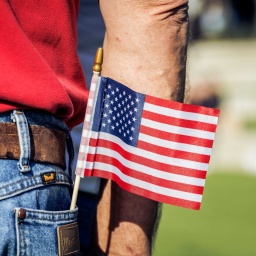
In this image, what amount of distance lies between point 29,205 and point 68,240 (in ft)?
0.54

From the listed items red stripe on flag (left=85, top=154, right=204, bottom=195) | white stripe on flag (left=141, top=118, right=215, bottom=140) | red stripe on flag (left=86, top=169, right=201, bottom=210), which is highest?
white stripe on flag (left=141, top=118, right=215, bottom=140)

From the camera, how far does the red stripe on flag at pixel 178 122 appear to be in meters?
2.52

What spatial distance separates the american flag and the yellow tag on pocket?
0.69 feet

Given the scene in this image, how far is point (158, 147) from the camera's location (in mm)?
2547

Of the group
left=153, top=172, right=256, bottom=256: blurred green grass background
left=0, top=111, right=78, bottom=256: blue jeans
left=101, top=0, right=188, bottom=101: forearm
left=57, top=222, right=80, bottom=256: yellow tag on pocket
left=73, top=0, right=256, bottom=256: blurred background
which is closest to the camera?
left=0, top=111, right=78, bottom=256: blue jeans

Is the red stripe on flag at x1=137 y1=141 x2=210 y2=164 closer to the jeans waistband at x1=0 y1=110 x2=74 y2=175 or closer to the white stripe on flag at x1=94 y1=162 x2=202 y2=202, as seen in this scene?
the white stripe on flag at x1=94 y1=162 x2=202 y2=202

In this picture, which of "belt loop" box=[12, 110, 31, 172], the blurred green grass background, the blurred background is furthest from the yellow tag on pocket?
the blurred green grass background

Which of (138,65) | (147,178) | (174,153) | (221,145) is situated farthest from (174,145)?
(221,145)

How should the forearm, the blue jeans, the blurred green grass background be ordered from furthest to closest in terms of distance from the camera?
the blurred green grass background → the forearm → the blue jeans

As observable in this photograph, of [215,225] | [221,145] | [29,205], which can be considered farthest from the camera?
[221,145]

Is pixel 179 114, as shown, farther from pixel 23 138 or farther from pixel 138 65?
pixel 23 138

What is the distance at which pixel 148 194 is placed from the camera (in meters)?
2.55

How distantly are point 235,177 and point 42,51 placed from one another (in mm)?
9775

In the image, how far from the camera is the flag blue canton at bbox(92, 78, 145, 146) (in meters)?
2.54
